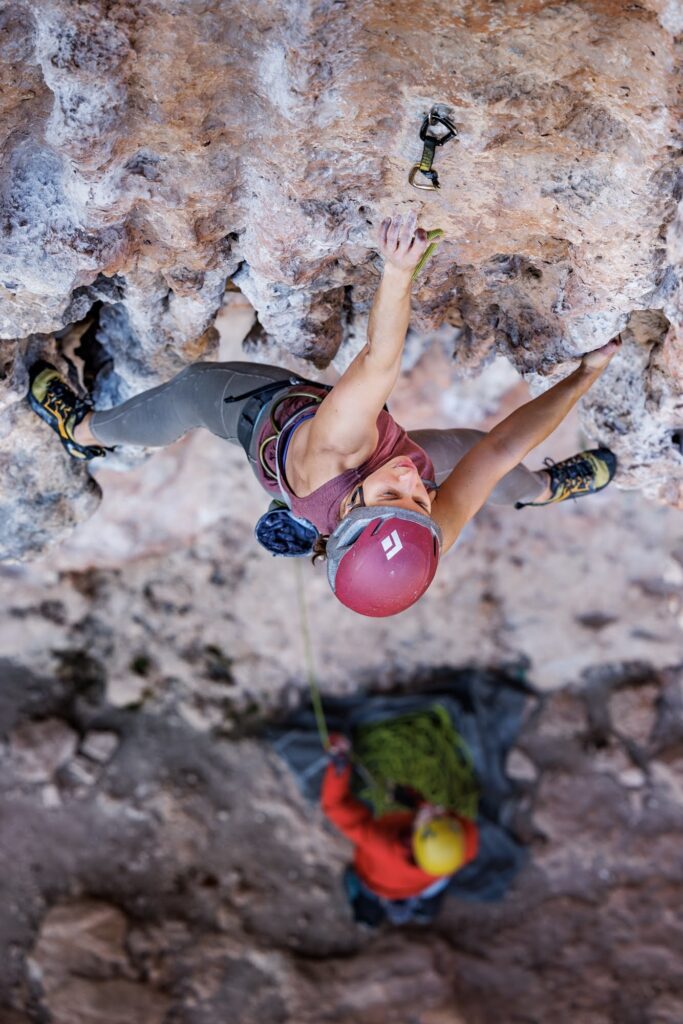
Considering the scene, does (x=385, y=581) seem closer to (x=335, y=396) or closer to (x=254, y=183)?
(x=335, y=396)

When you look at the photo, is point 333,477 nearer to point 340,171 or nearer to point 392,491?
point 392,491

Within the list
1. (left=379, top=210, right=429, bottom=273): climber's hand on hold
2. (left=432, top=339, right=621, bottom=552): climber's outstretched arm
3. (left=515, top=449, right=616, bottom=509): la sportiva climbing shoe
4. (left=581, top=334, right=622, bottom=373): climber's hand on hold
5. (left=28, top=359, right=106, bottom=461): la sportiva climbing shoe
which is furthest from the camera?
(left=515, top=449, right=616, bottom=509): la sportiva climbing shoe

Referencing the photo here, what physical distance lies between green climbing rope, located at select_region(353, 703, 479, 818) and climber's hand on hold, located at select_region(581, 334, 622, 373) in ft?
9.99

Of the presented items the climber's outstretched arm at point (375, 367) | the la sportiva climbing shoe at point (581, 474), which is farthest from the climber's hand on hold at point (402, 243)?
the la sportiva climbing shoe at point (581, 474)

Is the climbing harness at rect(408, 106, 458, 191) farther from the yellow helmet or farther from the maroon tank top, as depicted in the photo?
the yellow helmet

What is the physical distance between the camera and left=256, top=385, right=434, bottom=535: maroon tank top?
2100 millimetres

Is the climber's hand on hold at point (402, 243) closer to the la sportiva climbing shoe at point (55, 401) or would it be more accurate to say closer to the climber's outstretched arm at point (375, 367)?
the climber's outstretched arm at point (375, 367)

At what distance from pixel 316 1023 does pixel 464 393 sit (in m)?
3.19

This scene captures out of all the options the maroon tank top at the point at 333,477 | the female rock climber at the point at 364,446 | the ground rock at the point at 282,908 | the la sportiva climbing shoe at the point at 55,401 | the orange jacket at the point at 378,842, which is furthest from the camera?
the orange jacket at the point at 378,842

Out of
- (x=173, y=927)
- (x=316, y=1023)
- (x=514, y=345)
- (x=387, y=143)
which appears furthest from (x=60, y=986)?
(x=387, y=143)

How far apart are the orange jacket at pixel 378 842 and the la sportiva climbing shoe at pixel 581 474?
2322 mm

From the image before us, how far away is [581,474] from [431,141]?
53.3 inches

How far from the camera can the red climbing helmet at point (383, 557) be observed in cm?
192

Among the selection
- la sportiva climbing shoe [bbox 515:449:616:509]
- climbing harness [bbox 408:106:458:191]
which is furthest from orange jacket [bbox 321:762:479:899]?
climbing harness [bbox 408:106:458:191]
